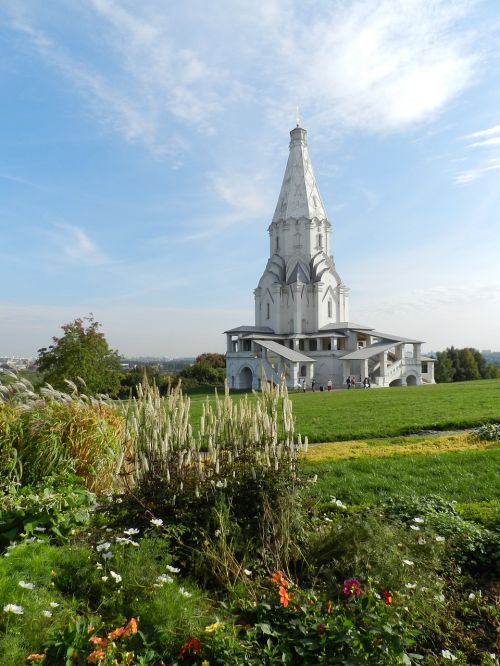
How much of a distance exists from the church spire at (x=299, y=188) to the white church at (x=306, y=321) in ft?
0.41

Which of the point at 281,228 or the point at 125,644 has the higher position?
the point at 281,228

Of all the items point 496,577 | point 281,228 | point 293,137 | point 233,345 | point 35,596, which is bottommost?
point 496,577

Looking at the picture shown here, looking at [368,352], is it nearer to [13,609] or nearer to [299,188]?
[299,188]

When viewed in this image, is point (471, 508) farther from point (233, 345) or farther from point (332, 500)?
point (233, 345)

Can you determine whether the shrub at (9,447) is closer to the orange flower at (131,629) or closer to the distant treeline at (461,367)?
the orange flower at (131,629)

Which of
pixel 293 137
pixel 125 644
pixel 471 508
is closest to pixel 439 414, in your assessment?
pixel 471 508

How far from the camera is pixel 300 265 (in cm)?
6059

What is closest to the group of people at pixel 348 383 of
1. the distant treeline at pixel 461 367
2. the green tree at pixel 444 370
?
the green tree at pixel 444 370

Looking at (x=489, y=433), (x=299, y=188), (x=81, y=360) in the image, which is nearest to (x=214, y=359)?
(x=299, y=188)

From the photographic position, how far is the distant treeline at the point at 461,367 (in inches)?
2582

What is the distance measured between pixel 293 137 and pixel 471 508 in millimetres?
63799

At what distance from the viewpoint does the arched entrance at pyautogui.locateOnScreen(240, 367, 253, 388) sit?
54312mm

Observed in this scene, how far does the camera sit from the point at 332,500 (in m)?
7.07

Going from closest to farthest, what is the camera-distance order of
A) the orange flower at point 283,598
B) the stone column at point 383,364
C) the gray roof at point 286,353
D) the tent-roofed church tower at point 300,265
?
the orange flower at point 283,598 → the gray roof at point 286,353 → the stone column at point 383,364 → the tent-roofed church tower at point 300,265
